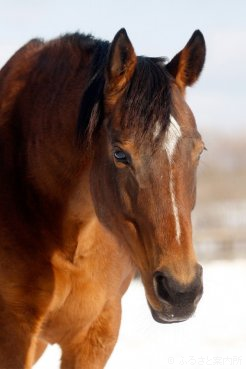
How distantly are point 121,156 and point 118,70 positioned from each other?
0.49 m

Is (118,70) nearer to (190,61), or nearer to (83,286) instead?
(190,61)

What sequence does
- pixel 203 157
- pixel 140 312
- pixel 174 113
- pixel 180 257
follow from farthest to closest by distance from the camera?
pixel 140 312, pixel 203 157, pixel 174 113, pixel 180 257

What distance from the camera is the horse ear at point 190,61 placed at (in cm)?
444

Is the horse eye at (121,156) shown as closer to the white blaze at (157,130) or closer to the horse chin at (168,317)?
Answer: the white blaze at (157,130)

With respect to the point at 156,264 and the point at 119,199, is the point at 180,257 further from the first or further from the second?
the point at 119,199

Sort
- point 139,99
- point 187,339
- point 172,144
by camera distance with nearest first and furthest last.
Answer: point 172,144 < point 139,99 < point 187,339

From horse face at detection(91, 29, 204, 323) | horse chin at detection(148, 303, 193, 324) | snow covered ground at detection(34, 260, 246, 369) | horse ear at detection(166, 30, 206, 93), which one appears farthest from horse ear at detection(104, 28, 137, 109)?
snow covered ground at detection(34, 260, 246, 369)

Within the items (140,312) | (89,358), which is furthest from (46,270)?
(140,312)

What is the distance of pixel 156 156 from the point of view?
3.95m

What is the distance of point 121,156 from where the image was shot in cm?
405

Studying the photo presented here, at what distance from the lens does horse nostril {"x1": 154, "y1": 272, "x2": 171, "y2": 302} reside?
3.78 metres

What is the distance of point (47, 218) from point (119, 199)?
81 centimetres

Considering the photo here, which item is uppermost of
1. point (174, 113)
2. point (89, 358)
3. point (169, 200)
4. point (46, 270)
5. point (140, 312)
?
point (174, 113)

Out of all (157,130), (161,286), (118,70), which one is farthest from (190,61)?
(161,286)
